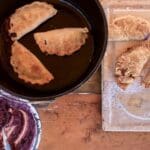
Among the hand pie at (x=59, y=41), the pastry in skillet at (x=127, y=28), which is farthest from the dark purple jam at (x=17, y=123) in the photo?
the pastry in skillet at (x=127, y=28)

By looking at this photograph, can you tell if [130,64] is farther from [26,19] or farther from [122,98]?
[26,19]

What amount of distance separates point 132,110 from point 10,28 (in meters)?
0.28

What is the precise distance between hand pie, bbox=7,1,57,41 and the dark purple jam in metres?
0.13

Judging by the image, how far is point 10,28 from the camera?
3.26 feet

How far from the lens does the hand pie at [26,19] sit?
→ 3.24 feet

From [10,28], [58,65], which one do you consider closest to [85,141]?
[58,65]

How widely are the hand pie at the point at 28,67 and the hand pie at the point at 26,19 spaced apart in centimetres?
2

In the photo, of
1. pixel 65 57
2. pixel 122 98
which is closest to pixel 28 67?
pixel 65 57

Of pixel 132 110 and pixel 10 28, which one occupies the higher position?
pixel 10 28

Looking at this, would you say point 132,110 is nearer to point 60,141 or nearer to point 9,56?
point 60,141

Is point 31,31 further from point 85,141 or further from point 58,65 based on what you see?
point 85,141

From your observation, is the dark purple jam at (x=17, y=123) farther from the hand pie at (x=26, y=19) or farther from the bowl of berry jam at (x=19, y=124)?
the hand pie at (x=26, y=19)

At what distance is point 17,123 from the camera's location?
1.01 metres

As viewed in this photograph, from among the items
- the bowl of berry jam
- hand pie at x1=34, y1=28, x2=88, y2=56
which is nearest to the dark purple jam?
the bowl of berry jam
